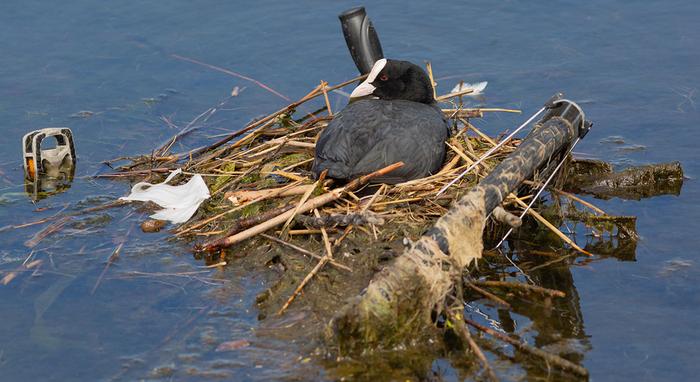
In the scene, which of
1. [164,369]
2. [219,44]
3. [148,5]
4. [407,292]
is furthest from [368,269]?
[148,5]

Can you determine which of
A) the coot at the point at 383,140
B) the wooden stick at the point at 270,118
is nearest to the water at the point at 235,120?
the wooden stick at the point at 270,118

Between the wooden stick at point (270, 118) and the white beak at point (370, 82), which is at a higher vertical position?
the white beak at point (370, 82)

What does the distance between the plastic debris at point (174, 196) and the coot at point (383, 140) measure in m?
0.88

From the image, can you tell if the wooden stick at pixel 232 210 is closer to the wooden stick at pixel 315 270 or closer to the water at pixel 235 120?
the water at pixel 235 120

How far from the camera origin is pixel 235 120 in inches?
367

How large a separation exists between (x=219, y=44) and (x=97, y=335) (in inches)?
208

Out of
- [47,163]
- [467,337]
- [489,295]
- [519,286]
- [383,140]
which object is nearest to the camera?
[467,337]

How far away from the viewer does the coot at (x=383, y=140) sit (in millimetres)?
6520

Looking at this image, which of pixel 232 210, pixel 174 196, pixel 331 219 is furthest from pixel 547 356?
pixel 174 196

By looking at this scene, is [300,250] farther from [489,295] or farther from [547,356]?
[547,356]

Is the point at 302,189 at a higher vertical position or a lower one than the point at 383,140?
lower

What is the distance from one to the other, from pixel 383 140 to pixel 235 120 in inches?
118

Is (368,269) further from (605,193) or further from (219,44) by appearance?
(219,44)

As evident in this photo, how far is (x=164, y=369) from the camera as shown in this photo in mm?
5289
